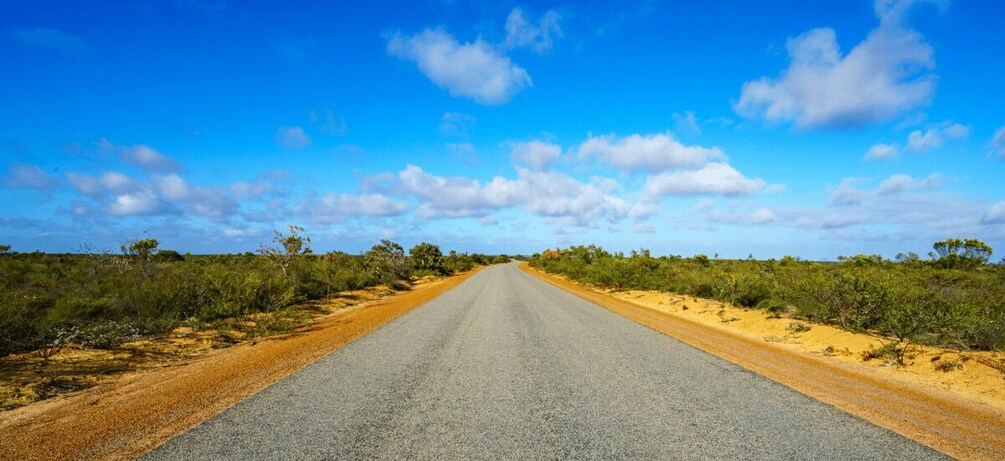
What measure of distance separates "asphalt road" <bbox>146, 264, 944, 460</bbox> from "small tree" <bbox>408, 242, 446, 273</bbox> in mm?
41728

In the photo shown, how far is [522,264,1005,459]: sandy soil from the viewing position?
4477mm

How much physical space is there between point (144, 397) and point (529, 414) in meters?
4.95

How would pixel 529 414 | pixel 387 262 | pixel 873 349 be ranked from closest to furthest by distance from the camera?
pixel 529 414, pixel 873 349, pixel 387 262

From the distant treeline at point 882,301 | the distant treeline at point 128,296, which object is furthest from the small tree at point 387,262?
the distant treeline at point 882,301

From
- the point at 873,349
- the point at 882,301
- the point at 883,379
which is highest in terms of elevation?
the point at 882,301

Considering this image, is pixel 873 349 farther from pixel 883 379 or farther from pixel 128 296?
pixel 128 296

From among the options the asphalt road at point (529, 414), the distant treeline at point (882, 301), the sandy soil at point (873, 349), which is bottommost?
the sandy soil at point (873, 349)

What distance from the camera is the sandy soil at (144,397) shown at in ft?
12.8

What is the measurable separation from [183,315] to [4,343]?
4238mm

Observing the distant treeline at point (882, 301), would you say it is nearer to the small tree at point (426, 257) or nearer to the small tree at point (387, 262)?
the small tree at point (387, 262)

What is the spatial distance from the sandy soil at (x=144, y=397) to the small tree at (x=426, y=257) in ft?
130

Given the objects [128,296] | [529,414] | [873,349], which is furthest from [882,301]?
[128,296]

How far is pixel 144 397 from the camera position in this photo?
17.5 ft

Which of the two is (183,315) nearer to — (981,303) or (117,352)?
(117,352)
